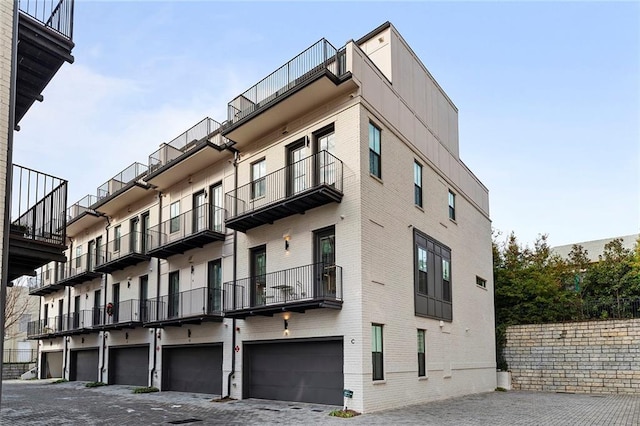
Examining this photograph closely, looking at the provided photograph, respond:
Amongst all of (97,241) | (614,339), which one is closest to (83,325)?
(97,241)

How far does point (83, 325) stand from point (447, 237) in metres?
19.1

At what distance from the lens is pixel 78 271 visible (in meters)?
30.2

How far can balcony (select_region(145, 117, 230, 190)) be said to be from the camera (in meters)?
20.1

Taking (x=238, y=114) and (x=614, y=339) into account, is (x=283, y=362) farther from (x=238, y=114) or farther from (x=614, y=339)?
(x=614, y=339)

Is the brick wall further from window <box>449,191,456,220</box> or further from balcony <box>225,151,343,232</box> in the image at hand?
balcony <box>225,151,343,232</box>

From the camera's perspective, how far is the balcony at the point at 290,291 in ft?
49.0

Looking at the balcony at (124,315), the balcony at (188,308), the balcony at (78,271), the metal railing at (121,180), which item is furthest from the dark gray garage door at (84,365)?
the metal railing at (121,180)

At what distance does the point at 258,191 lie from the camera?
18.3 metres

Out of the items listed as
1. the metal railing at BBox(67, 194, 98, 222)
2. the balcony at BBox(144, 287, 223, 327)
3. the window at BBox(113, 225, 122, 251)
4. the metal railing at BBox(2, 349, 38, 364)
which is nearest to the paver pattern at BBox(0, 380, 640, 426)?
the balcony at BBox(144, 287, 223, 327)

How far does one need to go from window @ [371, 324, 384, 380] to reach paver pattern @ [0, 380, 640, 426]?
1023mm

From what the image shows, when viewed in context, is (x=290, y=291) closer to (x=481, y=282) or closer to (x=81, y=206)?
(x=481, y=282)

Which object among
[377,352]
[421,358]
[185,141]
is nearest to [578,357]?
[421,358]

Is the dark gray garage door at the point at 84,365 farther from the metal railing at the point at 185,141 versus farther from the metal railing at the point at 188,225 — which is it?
the metal railing at the point at 185,141

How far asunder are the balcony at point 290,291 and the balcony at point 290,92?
16.0 feet
